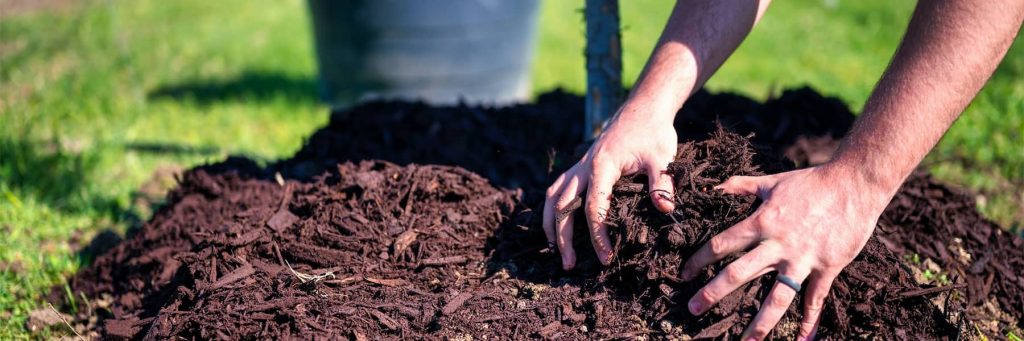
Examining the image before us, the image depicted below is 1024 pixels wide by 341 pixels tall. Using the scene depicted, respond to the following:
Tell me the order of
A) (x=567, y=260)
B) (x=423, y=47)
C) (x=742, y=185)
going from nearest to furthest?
(x=742, y=185) → (x=567, y=260) → (x=423, y=47)

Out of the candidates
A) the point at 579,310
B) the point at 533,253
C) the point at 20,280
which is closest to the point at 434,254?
the point at 533,253

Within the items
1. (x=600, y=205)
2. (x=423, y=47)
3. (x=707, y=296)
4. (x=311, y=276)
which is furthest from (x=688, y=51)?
(x=423, y=47)

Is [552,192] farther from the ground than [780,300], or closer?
farther from the ground

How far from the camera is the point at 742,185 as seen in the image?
7.31 ft

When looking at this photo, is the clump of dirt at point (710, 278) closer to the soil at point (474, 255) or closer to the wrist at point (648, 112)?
the soil at point (474, 255)

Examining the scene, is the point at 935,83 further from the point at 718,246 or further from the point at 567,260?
the point at 567,260

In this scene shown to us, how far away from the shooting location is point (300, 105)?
19.8ft

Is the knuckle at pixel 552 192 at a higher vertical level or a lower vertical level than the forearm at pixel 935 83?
lower

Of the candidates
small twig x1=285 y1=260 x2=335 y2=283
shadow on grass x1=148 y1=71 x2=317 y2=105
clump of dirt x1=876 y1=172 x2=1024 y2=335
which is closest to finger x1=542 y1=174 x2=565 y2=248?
small twig x1=285 y1=260 x2=335 y2=283

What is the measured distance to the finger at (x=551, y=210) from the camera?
2381 mm

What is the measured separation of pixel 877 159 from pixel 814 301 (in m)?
0.41

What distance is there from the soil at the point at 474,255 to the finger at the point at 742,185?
0.04 meters

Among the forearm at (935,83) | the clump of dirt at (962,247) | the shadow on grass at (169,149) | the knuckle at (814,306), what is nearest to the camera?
the forearm at (935,83)

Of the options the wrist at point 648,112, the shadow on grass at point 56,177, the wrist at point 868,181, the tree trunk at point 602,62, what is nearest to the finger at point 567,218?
the wrist at point 648,112
